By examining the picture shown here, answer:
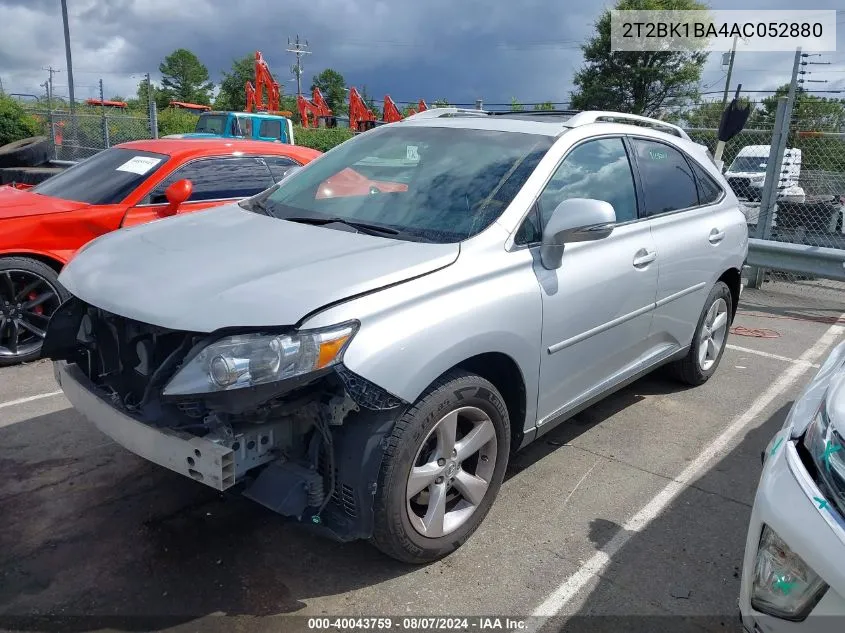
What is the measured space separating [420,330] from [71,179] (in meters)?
4.68

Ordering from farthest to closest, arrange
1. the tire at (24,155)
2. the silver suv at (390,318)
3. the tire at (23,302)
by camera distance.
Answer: the tire at (24,155), the tire at (23,302), the silver suv at (390,318)

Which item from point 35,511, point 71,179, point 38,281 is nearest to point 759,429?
point 35,511

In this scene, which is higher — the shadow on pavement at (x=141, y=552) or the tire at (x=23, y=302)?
the tire at (x=23, y=302)

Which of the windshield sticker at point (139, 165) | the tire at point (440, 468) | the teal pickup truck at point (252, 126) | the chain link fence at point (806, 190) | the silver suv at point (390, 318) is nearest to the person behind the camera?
the silver suv at point (390, 318)

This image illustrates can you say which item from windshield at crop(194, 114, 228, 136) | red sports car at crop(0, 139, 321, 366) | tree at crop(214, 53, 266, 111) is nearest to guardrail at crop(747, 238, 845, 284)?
red sports car at crop(0, 139, 321, 366)

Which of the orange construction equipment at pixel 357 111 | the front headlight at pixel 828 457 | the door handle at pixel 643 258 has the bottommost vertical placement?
the front headlight at pixel 828 457

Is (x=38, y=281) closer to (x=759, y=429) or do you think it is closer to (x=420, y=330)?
(x=420, y=330)

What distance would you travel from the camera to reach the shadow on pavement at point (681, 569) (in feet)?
8.89

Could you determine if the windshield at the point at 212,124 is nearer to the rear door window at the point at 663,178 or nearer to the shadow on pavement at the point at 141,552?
the rear door window at the point at 663,178

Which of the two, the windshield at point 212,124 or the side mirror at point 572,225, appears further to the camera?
the windshield at point 212,124

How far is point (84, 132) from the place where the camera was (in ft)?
62.9

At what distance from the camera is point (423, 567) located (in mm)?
2961

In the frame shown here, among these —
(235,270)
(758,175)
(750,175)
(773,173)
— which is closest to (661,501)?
(235,270)

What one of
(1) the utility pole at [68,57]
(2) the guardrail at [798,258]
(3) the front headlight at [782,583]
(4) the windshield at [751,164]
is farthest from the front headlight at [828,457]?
(1) the utility pole at [68,57]
